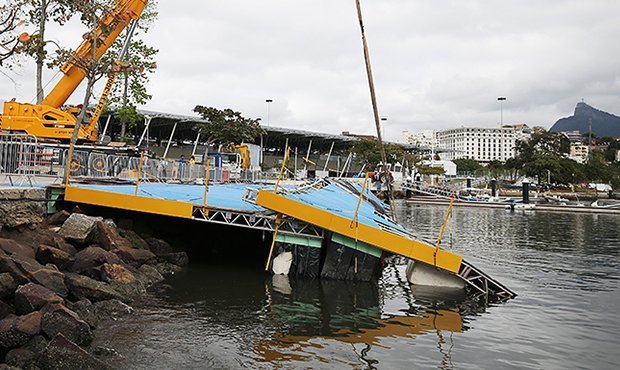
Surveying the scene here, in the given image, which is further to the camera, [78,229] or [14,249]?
[78,229]

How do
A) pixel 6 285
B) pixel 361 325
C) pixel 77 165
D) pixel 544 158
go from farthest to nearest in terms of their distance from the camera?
pixel 544 158, pixel 77 165, pixel 361 325, pixel 6 285

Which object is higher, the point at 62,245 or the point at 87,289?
the point at 62,245

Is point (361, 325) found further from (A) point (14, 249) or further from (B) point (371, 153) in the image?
(B) point (371, 153)

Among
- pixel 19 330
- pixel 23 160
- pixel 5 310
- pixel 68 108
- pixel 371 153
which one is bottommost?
pixel 19 330

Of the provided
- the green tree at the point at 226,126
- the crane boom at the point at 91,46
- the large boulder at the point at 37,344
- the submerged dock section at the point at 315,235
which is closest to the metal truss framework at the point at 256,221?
the submerged dock section at the point at 315,235

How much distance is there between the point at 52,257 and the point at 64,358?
5.47m

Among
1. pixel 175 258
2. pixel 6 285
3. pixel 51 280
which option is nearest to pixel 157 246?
pixel 175 258

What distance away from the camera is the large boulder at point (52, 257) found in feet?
40.8

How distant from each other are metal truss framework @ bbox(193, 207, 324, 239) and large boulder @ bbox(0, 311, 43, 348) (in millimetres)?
7616

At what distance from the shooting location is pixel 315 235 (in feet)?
50.1

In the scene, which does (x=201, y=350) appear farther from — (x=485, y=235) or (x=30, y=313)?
(x=485, y=235)

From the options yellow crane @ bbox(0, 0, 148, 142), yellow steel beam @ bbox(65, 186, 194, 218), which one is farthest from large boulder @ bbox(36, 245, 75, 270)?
yellow crane @ bbox(0, 0, 148, 142)

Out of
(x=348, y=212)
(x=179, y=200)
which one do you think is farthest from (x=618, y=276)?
(x=179, y=200)

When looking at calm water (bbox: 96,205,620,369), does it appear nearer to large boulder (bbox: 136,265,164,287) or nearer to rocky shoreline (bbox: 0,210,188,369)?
large boulder (bbox: 136,265,164,287)
